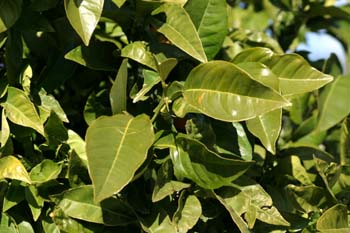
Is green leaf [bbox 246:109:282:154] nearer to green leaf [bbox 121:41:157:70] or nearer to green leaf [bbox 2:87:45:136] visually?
green leaf [bbox 121:41:157:70]

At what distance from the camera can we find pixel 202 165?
3.28 ft

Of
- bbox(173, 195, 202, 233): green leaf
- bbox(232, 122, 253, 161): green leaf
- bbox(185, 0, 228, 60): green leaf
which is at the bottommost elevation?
bbox(173, 195, 202, 233): green leaf

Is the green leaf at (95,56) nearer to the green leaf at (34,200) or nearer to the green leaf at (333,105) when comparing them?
the green leaf at (34,200)

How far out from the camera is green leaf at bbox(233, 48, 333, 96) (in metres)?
1.02

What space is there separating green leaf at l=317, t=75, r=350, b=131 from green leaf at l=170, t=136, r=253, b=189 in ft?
1.42

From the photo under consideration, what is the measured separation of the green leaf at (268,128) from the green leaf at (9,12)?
40 cm

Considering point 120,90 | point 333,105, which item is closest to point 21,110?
point 120,90

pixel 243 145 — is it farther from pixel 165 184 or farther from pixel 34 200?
pixel 34 200

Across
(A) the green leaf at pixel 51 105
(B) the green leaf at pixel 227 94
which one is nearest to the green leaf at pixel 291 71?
(B) the green leaf at pixel 227 94

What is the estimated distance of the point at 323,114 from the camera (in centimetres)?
138

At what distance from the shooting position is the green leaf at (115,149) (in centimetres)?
84

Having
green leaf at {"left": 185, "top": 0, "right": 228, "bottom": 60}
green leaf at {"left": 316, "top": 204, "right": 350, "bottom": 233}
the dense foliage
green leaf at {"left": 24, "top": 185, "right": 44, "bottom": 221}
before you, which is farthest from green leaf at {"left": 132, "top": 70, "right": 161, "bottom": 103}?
green leaf at {"left": 316, "top": 204, "right": 350, "bottom": 233}

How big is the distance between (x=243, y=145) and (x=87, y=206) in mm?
284

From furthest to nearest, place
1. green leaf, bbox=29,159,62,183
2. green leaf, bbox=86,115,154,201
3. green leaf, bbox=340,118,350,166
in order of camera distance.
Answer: green leaf, bbox=340,118,350,166 → green leaf, bbox=29,159,62,183 → green leaf, bbox=86,115,154,201
